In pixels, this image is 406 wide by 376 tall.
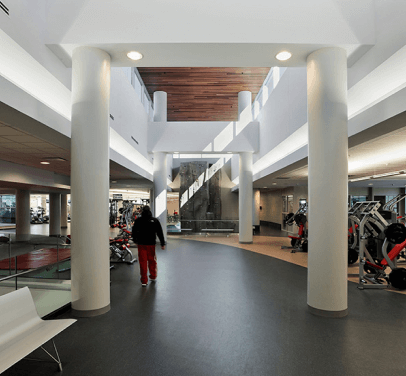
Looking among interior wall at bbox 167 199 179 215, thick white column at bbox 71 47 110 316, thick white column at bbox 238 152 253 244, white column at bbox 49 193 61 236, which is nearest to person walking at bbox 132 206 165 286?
thick white column at bbox 71 47 110 316

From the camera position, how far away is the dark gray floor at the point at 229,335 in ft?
9.37

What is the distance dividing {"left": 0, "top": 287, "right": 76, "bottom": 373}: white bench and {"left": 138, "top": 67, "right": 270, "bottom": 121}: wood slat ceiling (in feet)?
37.3

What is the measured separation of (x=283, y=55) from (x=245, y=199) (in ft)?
27.5

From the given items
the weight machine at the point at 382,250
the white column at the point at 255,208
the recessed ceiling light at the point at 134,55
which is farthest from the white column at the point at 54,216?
the weight machine at the point at 382,250

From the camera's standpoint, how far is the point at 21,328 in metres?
2.77

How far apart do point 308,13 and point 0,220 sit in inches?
1299

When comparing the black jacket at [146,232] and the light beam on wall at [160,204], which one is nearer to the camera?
the black jacket at [146,232]

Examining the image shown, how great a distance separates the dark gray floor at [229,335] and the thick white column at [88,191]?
385 millimetres

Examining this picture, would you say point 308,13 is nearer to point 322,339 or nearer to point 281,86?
point 322,339

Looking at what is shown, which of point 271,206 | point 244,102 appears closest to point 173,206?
point 271,206

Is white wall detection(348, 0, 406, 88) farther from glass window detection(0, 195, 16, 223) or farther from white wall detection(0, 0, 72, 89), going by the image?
glass window detection(0, 195, 16, 223)

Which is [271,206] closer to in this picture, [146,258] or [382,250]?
[382,250]

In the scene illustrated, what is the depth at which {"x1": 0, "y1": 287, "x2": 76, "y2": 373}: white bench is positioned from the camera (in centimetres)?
246

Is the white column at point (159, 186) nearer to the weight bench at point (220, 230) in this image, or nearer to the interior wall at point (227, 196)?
the weight bench at point (220, 230)
